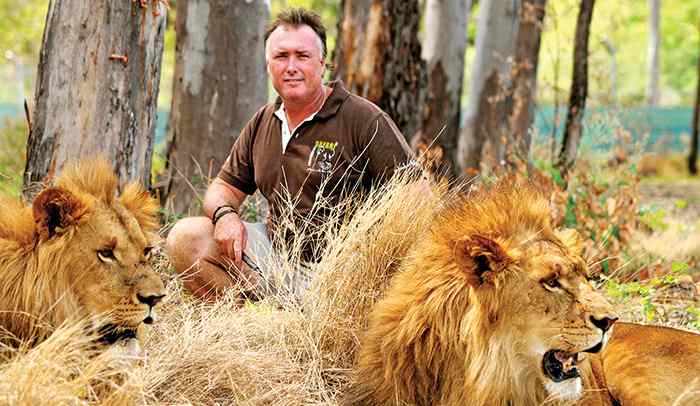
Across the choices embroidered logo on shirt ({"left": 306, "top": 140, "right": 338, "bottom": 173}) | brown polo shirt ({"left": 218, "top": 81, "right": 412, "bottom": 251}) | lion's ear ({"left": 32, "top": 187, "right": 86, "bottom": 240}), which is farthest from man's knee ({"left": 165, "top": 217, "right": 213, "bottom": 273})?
lion's ear ({"left": 32, "top": 187, "right": 86, "bottom": 240})

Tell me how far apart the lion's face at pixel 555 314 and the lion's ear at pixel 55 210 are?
154cm

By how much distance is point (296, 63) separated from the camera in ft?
17.9

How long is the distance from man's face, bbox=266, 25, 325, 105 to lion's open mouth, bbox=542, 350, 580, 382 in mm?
2433

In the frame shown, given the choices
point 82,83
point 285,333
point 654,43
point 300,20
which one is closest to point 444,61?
point 300,20

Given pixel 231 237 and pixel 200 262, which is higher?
pixel 231 237

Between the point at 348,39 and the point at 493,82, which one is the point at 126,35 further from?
the point at 493,82

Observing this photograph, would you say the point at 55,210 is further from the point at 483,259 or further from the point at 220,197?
the point at 220,197

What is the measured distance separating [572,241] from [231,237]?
218 centimetres

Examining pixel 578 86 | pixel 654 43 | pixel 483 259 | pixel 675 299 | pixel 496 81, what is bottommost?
pixel 675 299

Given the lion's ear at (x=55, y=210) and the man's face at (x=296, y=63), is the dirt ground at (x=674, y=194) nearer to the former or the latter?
the man's face at (x=296, y=63)

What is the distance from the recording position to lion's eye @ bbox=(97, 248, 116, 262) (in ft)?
11.6

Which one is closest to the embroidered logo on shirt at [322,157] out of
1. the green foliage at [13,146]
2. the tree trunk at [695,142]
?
the green foliage at [13,146]

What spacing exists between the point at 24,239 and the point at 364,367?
1.39 meters

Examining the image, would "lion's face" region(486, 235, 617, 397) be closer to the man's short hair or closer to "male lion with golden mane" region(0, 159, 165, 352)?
"male lion with golden mane" region(0, 159, 165, 352)
